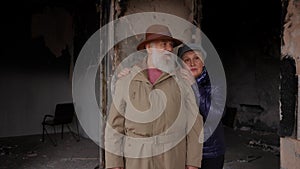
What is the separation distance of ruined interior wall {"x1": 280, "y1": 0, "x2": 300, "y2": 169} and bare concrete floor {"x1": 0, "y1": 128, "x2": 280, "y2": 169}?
82.2 inches

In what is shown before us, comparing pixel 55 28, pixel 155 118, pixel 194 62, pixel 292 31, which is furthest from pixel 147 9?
pixel 55 28

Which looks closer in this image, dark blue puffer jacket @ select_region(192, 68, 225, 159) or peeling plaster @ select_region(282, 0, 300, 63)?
dark blue puffer jacket @ select_region(192, 68, 225, 159)

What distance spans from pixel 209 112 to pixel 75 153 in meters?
3.48

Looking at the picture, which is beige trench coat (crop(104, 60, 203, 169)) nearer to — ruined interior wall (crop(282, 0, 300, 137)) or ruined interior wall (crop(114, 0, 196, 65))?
ruined interior wall (crop(282, 0, 300, 137))

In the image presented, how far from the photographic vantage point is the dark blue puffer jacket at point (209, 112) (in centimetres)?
202

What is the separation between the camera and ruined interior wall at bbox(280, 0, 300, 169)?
7.26ft

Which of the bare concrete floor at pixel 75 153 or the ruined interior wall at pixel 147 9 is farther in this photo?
the bare concrete floor at pixel 75 153

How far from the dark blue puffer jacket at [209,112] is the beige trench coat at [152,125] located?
14 cm

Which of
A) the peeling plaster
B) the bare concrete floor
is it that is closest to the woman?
the peeling plaster

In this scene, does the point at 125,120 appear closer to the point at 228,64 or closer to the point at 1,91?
the point at 1,91

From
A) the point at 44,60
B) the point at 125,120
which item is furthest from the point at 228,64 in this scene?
the point at 125,120

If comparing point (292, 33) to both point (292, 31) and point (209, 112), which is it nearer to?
point (292, 31)

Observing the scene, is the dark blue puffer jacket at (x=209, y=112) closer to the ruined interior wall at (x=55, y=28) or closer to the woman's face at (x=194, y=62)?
the woman's face at (x=194, y=62)

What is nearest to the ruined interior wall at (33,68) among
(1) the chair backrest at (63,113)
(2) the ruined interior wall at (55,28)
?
(2) the ruined interior wall at (55,28)
